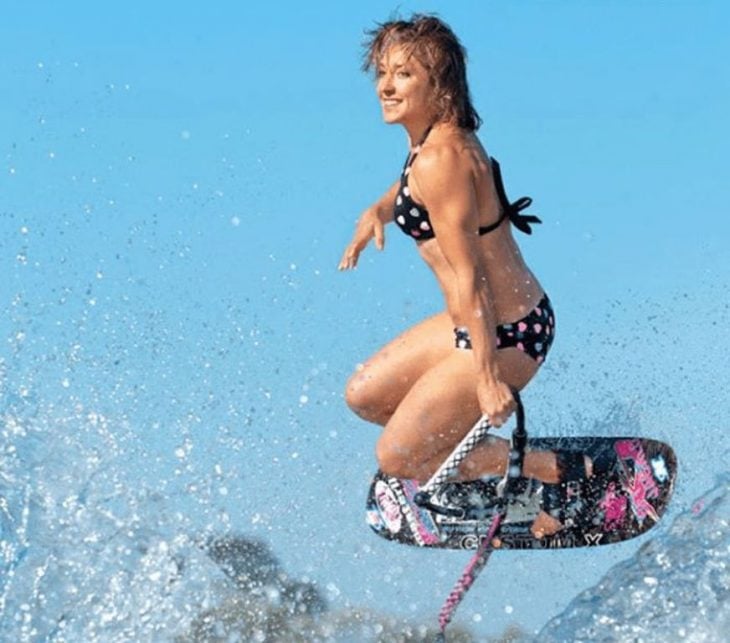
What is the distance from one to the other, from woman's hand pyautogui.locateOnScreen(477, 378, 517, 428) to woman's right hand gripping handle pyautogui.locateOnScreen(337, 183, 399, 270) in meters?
1.33

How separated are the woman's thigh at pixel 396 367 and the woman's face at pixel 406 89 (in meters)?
1.21

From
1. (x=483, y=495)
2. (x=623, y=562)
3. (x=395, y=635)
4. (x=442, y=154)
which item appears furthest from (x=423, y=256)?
(x=395, y=635)

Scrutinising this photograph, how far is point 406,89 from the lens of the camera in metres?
8.23

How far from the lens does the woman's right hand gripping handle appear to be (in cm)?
905

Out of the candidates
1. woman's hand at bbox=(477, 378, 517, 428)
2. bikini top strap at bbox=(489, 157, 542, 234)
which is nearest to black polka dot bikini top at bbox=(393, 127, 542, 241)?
bikini top strap at bbox=(489, 157, 542, 234)

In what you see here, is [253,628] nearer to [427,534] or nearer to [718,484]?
[427,534]

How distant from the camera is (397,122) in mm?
8320

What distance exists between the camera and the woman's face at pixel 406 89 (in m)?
8.23

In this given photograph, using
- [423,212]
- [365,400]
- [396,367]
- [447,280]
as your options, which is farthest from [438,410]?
[423,212]

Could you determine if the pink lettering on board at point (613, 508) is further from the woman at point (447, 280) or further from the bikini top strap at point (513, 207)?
the bikini top strap at point (513, 207)

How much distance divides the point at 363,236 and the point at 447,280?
103 centimetres

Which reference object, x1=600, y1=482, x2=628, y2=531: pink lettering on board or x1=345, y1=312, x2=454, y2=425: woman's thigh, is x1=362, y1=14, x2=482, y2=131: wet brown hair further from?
x1=600, y1=482, x2=628, y2=531: pink lettering on board

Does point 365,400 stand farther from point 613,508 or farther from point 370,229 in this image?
point 613,508

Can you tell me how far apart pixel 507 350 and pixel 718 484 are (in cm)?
186
